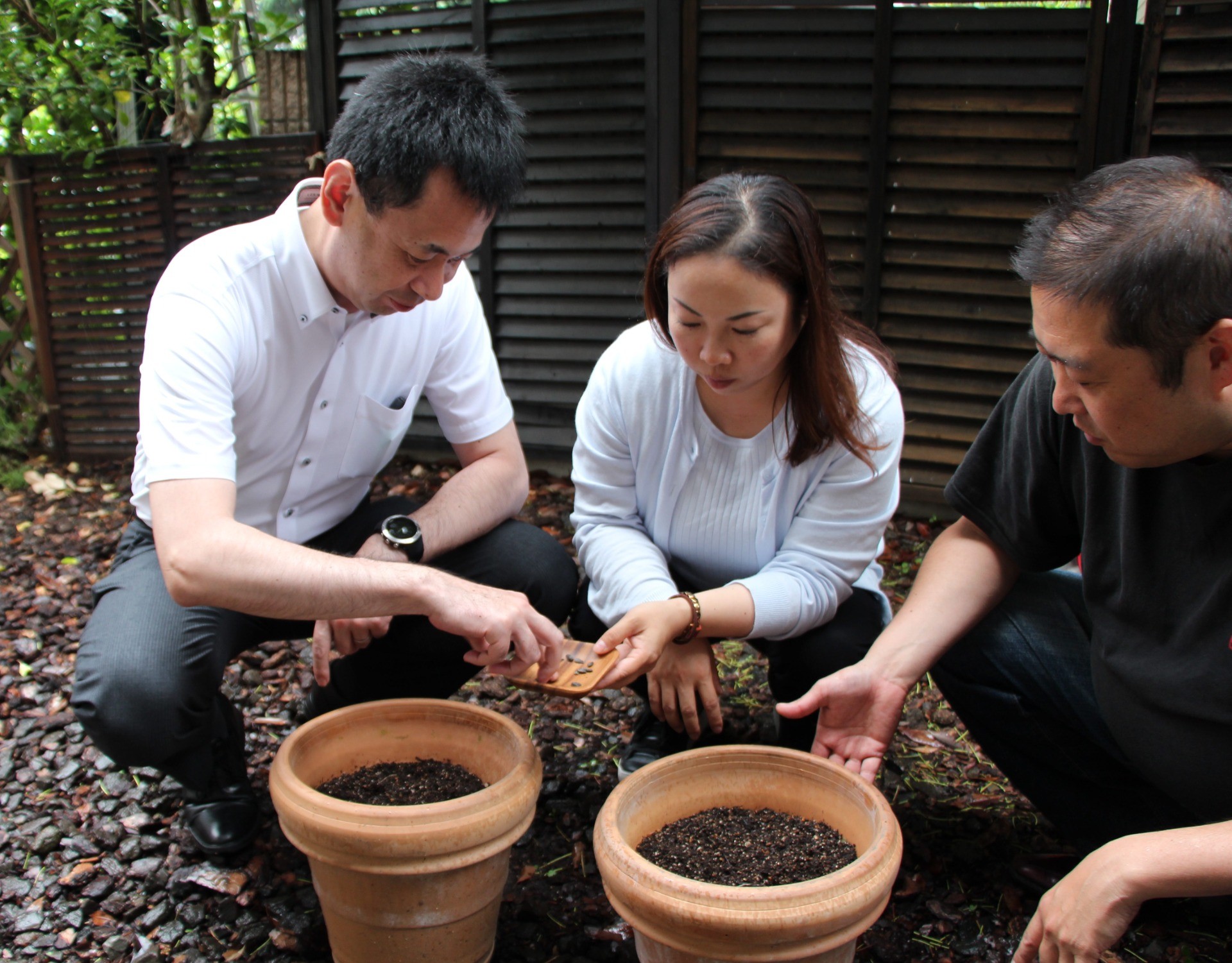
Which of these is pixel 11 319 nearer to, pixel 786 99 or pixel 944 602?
pixel 786 99

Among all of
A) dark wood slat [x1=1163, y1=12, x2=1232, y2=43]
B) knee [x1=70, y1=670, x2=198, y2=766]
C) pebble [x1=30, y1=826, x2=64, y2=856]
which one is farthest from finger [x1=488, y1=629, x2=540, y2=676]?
dark wood slat [x1=1163, y1=12, x2=1232, y2=43]

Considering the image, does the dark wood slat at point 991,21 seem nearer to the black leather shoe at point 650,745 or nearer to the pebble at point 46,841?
the black leather shoe at point 650,745

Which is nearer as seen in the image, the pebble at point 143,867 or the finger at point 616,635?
the finger at point 616,635

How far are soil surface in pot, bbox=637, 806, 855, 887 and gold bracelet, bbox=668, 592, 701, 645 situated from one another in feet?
1.09

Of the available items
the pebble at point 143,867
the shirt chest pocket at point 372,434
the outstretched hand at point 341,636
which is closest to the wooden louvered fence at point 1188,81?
the shirt chest pocket at point 372,434

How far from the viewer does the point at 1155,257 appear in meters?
1.42

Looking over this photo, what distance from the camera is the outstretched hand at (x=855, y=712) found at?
1.87 m

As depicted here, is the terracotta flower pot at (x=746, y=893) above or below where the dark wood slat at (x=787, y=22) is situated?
below

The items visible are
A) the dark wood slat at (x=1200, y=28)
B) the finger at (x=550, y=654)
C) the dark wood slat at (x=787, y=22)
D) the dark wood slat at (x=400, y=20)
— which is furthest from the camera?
the dark wood slat at (x=400, y=20)

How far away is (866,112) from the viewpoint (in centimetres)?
367

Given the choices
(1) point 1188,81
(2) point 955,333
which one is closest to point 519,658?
(2) point 955,333

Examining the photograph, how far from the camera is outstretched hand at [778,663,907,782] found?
6.13ft

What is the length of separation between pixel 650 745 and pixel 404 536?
2.43 ft

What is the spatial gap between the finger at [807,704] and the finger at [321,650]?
2.98 ft
